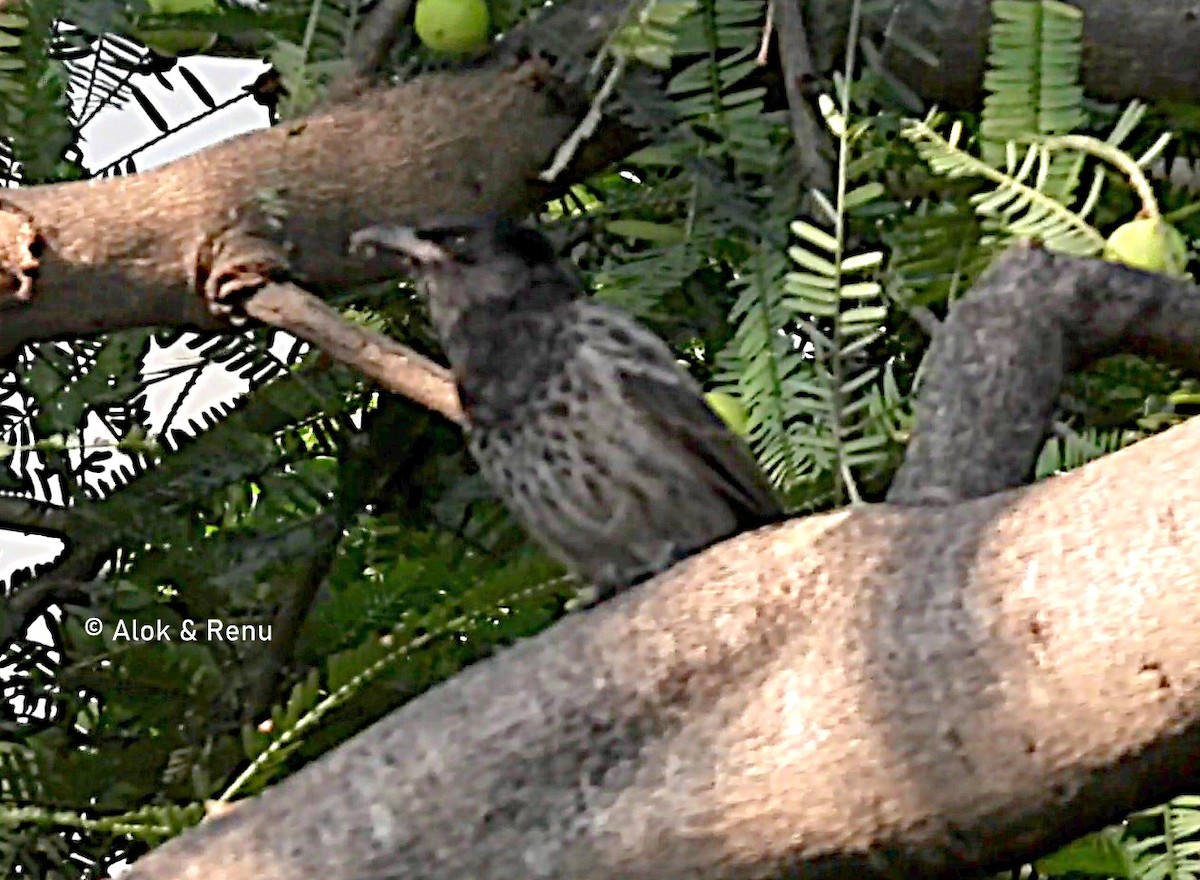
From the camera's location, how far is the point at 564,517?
140cm

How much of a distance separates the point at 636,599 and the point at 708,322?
0.43 metres

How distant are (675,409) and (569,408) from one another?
0.08m

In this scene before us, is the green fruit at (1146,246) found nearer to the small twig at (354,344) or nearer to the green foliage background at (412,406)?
the green foliage background at (412,406)

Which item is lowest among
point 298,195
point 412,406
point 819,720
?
point 819,720

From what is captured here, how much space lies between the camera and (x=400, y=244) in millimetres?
1370

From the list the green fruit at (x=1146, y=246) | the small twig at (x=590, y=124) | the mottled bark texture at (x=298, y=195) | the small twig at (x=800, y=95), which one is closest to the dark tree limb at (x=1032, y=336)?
the green fruit at (x=1146, y=246)

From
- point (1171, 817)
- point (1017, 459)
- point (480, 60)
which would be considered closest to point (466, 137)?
point (480, 60)

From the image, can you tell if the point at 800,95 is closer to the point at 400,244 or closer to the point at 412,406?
the point at 400,244

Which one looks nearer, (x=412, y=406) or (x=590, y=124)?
(x=590, y=124)

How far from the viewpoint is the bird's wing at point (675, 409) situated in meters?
1.34

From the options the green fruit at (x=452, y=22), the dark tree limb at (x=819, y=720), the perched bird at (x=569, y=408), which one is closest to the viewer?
the dark tree limb at (x=819, y=720)

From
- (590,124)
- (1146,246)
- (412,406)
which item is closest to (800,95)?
(590,124)

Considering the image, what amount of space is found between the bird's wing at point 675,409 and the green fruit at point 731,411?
0.11 m

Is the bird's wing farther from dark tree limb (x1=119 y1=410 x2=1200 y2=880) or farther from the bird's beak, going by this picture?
dark tree limb (x1=119 y1=410 x2=1200 y2=880)
